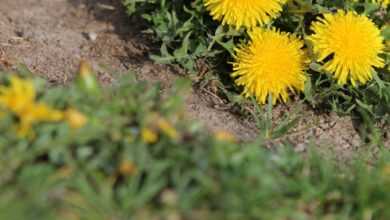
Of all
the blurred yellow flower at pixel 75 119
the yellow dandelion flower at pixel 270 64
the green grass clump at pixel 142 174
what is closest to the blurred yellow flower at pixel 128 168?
the green grass clump at pixel 142 174

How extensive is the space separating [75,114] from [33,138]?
5.6 inches

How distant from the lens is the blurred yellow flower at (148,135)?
2213 mm

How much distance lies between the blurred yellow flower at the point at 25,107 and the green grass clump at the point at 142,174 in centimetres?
2

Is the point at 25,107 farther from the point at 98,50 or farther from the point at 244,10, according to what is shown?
the point at 98,50

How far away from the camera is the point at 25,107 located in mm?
2154

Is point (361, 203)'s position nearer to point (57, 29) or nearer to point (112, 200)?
point (112, 200)

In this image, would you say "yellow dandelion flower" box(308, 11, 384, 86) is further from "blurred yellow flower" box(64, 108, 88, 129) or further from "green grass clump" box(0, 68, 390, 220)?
"blurred yellow flower" box(64, 108, 88, 129)

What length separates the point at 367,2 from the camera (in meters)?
3.71

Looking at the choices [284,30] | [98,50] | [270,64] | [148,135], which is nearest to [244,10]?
[270,64]

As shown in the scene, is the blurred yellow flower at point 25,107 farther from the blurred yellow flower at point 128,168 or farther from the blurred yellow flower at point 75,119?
the blurred yellow flower at point 128,168

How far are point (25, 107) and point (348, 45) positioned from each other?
1.80 m

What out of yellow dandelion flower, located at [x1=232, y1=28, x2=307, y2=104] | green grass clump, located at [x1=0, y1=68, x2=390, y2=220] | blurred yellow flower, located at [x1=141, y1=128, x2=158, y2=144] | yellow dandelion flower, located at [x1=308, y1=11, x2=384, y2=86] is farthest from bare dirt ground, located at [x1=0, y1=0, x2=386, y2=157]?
blurred yellow flower, located at [x1=141, y1=128, x2=158, y2=144]

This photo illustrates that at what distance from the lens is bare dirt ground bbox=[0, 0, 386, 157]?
3.66m

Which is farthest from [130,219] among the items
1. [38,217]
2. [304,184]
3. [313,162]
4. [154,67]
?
[154,67]
